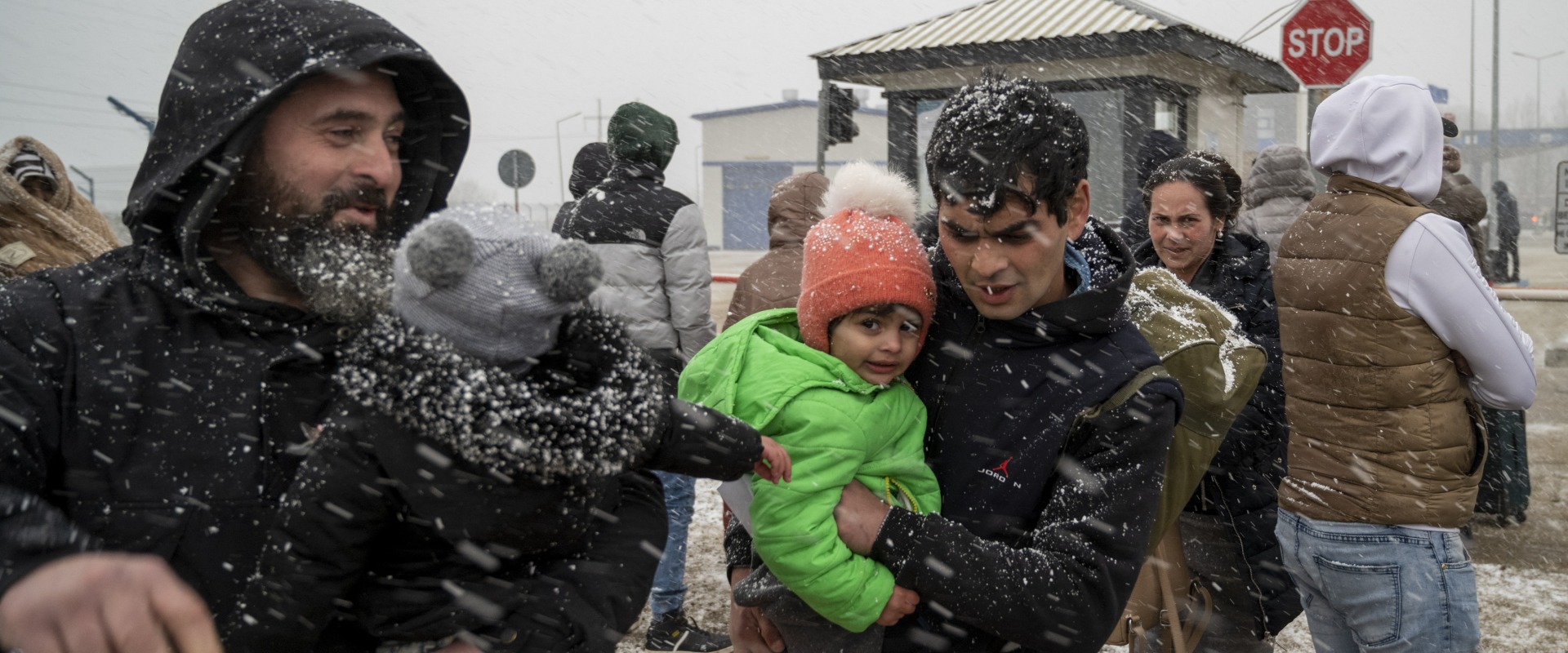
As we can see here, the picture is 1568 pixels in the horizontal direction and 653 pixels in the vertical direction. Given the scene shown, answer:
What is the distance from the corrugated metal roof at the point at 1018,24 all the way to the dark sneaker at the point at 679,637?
753cm

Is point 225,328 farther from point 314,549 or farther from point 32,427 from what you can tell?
point 314,549

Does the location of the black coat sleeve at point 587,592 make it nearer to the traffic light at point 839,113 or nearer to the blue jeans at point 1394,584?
the blue jeans at point 1394,584

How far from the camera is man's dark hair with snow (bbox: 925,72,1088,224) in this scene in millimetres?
1896

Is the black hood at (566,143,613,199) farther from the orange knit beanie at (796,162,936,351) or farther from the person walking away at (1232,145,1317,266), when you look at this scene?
the orange knit beanie at (796,162,936,351)

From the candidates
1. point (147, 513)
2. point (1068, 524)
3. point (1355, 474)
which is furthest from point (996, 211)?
point (1355, 474)

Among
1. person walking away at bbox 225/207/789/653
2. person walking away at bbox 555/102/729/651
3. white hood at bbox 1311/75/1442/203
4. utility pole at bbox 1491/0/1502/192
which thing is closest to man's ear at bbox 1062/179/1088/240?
person walking away at bbox 225/207/789/653

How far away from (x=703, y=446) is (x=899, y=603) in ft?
1.64

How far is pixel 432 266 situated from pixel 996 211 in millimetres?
1023

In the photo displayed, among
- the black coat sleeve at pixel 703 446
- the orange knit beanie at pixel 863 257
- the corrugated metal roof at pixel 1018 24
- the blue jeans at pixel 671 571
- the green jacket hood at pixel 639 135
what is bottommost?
the blue jeans at pixel 671 571

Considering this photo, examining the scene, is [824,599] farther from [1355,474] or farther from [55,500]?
[1355,474]

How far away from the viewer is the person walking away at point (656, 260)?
502 cm

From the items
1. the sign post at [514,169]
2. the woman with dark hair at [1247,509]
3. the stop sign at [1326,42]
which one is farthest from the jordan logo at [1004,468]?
the sign post at [514,169]

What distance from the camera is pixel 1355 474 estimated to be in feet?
9.72

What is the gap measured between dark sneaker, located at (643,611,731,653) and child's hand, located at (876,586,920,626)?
3.08m
